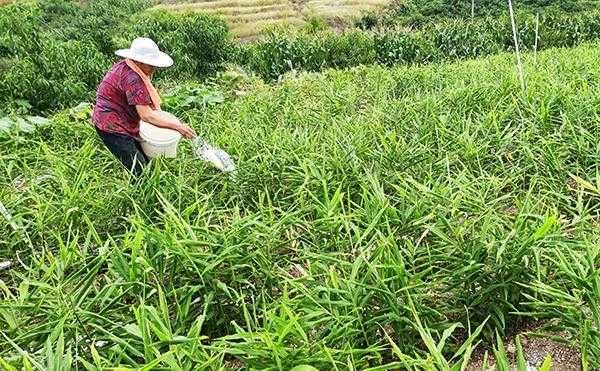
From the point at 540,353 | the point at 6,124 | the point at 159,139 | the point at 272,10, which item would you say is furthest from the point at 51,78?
the point at 272,10

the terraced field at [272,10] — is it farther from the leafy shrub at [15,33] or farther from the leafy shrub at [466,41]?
the leafy shrub at [15,33]

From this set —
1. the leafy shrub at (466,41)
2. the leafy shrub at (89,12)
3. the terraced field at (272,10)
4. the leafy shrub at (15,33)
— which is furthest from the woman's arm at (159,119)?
the terraced field at (272,10)

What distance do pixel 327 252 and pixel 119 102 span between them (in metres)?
2.04

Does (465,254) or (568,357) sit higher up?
(465,254)

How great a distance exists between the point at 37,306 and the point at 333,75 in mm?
7256

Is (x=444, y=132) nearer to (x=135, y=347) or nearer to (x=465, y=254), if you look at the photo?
(x=465, y=254)

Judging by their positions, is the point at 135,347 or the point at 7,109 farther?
the point at 7,109

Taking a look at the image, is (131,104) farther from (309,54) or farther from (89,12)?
(89,12)

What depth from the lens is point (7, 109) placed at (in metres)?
7.86

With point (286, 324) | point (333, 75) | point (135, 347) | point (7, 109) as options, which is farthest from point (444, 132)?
point (7, 109)

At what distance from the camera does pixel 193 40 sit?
51.7 ft

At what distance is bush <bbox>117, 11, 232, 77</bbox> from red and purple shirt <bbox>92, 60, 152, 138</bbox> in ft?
36.7

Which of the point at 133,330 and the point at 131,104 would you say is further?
the point at 131,104

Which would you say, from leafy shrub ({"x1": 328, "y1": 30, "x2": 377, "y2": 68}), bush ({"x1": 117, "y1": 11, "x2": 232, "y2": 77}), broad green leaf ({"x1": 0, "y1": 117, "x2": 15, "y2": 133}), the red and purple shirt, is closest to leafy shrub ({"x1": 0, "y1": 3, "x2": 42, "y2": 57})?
broad green leaf ({"x1": 0, "y1": 117, "x2": 15, "y2": 133})
